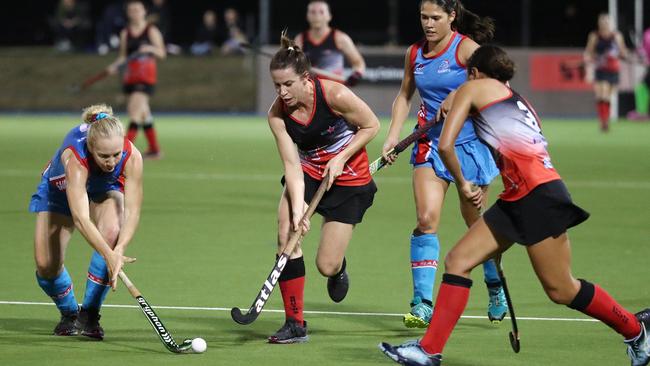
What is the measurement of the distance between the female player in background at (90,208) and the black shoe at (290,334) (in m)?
0.76

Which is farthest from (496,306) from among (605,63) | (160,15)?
(160,15)

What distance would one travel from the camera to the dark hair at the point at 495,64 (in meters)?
5.12

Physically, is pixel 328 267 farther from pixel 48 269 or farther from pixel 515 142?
Result: pixel 515 142

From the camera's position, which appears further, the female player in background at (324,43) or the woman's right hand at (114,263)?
the female player in background at (324,43)

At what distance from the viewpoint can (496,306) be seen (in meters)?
6.25

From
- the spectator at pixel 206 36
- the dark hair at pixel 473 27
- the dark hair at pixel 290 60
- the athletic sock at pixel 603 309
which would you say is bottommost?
the spectator at pixel 206 36

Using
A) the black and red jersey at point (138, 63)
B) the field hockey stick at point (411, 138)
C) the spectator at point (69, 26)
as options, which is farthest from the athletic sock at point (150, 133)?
the spectator at point (69, 26)

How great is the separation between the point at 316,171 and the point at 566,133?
13.5 metres

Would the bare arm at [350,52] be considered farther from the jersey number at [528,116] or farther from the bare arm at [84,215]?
the jersey number at [528,116]

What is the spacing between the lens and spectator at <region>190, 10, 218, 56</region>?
Result: 25234mm

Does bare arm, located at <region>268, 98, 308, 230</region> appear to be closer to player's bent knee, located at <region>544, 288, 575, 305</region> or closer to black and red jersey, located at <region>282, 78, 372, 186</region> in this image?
black and red jersey, located at <region>282, 78, 372, 186</region>

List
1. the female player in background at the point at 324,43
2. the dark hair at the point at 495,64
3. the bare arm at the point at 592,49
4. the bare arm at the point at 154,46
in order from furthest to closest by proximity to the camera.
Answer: the bare arm at the point at 592,49 → the bare arm at the point at 154,46 → the female player in background at the point at 324,43 → the dark hair at the point at 495,64

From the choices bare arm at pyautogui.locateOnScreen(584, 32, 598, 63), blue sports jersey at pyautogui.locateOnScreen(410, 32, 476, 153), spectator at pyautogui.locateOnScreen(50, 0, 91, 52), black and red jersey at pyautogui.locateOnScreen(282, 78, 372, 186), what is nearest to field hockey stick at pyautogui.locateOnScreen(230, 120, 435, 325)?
black and red jersey at pyautogui.locateOnScreen(282, 78, 372, 186)

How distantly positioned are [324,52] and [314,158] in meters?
6.76
